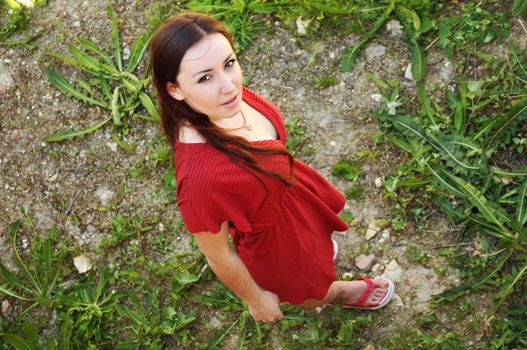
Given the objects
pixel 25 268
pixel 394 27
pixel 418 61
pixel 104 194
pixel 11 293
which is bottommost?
pixel 11 293

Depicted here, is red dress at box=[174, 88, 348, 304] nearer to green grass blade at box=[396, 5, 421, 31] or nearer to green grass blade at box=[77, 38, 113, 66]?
green grass blade at box=[396, 5, 421, 31]

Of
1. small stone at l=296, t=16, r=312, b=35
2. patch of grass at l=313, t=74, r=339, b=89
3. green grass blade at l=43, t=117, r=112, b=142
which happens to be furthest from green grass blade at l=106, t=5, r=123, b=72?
patch of grass at l=313, t=74, r=339, b=89

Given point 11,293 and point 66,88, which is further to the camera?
point 66,88

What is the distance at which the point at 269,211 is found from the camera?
220cm

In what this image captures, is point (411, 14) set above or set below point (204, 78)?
below

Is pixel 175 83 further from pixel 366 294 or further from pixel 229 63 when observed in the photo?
pixel 366 294

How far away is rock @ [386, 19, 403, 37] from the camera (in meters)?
3.62

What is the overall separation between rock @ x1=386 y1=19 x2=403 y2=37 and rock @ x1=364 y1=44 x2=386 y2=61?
0.35 feet

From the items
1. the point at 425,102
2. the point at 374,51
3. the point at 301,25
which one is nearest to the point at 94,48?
the point at 301,25

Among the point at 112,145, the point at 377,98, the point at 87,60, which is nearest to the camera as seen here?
the point at 377,98

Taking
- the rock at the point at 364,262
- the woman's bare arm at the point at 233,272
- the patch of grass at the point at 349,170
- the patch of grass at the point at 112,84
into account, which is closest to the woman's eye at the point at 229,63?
the woman's bare arm at the point at 233,272

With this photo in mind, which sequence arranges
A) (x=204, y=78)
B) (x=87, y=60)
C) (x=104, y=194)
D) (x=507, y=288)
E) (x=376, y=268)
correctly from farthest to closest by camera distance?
(x=87, y=60) → (x=104, y=194) → (x=376, y=268) → (x=507, y=288) → (x=204, y=78)

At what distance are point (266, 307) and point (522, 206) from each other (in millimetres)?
1461

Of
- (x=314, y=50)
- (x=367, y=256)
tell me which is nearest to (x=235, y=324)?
(x=367, y=256)
